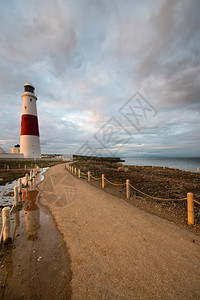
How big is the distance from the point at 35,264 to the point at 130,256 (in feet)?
7.64

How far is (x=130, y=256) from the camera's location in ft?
11.1

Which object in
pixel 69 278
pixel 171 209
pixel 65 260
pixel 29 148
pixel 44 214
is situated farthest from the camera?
pixel 29 148

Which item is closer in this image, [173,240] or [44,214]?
[173,240]

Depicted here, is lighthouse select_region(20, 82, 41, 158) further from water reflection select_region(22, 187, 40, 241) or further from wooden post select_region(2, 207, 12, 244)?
wooden post select_region(2, 207, 12, 244)

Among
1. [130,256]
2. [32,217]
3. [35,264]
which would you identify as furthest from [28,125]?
[130,256]

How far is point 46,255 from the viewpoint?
354 cm

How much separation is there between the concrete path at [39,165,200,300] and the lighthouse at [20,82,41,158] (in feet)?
111

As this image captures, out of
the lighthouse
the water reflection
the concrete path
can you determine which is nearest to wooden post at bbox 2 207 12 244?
the water reflection

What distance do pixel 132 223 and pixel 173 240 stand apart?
1.46m

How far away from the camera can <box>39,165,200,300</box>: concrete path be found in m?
2.52

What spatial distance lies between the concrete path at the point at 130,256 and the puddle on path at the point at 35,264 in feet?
0.79

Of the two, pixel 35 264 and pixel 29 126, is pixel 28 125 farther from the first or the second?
pixel 35 264

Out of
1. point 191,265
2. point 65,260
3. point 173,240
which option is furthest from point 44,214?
point 191,265

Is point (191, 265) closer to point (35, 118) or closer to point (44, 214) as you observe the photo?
point (44, 214)
